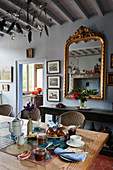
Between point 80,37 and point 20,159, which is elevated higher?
point 80,37

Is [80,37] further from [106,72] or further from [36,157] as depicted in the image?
[36,157]

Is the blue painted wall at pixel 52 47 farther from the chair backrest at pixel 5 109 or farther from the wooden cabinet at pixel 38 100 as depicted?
the wooden cabinet at pixel 38 100

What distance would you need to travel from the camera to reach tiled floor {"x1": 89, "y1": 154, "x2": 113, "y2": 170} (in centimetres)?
244

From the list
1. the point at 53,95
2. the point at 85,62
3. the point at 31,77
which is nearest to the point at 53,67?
the point at 53,95

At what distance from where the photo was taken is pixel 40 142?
147cm

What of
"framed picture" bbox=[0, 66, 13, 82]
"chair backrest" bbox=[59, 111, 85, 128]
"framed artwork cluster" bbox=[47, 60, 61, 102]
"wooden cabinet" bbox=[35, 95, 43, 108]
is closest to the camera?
"chair backrest" bbox=[59, 111, 85, 128]

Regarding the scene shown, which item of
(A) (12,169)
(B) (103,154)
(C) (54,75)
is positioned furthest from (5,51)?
(A) (12,169)

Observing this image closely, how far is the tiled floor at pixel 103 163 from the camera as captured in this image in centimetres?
244

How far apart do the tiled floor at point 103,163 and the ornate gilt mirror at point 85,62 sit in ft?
3.96

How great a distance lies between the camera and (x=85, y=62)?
356 centimetres

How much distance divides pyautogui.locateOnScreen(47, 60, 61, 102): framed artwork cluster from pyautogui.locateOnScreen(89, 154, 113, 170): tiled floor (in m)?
1.70

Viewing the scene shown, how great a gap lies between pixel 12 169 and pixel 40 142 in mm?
452

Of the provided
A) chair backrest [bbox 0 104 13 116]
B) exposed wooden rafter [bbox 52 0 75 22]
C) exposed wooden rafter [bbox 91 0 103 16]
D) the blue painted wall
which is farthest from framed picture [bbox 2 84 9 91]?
exposed wooden rafter [bbox 91 0 103 16]

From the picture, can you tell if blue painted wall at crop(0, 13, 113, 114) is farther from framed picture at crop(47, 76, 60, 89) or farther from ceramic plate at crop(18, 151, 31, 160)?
ceramic plate at crop(18, 151, 31, 160)
